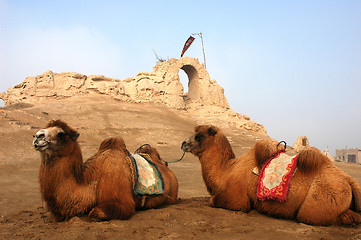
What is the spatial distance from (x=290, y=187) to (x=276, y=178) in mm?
240

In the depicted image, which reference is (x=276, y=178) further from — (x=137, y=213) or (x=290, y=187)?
(x=137, y=213)

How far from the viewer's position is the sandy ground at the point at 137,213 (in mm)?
3977

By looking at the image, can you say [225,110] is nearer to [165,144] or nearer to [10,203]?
[165,144]

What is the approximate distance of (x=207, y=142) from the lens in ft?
19.5

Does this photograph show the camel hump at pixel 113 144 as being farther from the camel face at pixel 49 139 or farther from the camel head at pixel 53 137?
the camel face at pixel 49 139

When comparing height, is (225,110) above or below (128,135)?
above

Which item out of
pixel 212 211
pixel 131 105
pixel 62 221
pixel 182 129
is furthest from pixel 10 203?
pixel 131 105

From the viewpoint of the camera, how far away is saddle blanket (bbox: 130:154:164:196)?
5074mm

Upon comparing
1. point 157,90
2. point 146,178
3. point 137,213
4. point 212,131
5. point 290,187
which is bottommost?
point 137,213

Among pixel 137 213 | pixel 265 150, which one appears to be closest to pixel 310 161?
pixel 265 150

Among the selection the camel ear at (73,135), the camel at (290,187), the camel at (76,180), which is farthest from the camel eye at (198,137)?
the camel ear at (73,135)

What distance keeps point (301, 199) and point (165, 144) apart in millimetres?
16228

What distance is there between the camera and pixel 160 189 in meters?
5.46

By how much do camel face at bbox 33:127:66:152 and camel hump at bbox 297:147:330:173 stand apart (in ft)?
11.3
